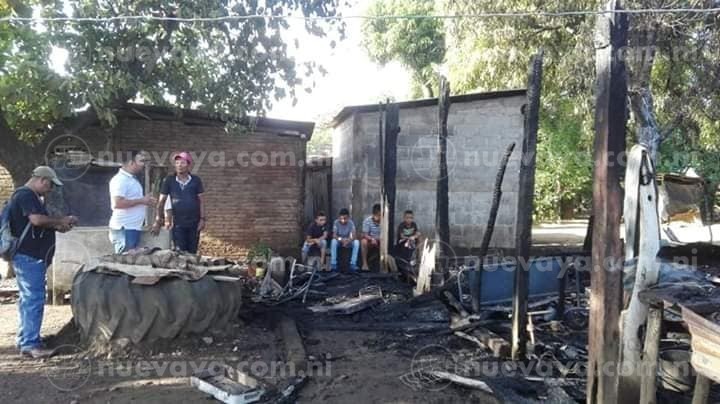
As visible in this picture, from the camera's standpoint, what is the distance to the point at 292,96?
8.72m

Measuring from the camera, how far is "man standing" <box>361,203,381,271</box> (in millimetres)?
9961

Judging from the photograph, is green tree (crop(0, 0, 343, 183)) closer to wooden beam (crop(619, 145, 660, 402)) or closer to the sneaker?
the sneaker

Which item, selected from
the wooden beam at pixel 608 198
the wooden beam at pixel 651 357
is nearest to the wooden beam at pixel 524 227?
the wooden beam at pixel 608 198

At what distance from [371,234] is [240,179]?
3059mm

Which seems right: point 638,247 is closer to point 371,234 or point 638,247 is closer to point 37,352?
point 37,352

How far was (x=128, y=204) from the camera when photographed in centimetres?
614

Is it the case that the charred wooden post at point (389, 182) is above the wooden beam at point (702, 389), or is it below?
above

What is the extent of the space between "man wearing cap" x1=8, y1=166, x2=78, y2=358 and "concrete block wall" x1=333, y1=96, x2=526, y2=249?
6975mm

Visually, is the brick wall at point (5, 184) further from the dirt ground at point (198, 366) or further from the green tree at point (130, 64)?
the dirt ground at point (198, 366)

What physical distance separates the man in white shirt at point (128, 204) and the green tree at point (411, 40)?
16.2m

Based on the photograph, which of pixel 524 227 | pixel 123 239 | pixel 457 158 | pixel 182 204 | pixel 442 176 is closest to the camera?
pixel 524 227

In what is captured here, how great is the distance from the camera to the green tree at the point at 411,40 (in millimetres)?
20891

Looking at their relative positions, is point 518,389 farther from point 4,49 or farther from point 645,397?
point 4,49

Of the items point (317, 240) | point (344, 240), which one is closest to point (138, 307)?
point (317, 240)
